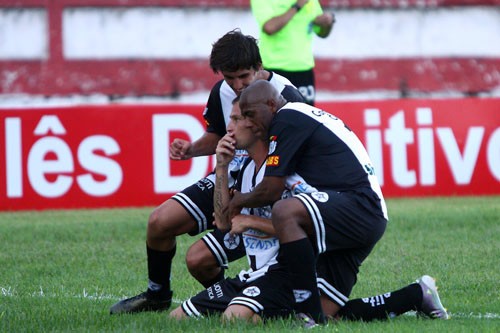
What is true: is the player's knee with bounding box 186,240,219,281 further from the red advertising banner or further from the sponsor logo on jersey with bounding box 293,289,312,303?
the red advertising banner

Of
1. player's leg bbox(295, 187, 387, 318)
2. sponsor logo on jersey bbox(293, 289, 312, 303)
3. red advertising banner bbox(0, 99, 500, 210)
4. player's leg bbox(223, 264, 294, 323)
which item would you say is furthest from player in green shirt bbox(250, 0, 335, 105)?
sponsor logo on jersey bbox(293, 289, 312, 303)

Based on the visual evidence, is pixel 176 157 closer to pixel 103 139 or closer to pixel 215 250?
pixel 215 250

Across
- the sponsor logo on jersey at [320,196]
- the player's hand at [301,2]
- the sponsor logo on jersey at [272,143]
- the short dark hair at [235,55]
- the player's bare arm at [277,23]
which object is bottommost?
the sponsor logo on jersey at [320,196]

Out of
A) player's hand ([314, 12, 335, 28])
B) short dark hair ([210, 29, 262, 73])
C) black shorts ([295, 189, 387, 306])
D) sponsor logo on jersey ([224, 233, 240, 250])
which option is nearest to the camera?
black shorts ([295, 189, 387, 306])

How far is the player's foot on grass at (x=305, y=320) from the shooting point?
19.6 feet

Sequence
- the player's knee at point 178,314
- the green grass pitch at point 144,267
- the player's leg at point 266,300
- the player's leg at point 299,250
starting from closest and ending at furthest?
the player's leg at point 299,250 → the player's leg at point 266,300 → the green grass pitch at point 144,267 → the player's knee at point 178,314

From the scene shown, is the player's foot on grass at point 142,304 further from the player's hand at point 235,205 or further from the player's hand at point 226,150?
the player's hand at point 226,150

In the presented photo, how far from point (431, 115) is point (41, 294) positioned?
6.76m

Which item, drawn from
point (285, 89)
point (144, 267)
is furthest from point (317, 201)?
point (144, 267)

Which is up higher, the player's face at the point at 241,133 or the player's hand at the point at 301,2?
the player's hand at the point at 301,2

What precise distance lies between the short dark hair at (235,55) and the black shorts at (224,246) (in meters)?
0.96

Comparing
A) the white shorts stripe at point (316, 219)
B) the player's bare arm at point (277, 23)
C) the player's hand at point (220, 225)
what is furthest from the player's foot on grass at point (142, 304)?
the player's bare arm at point (277, 23)

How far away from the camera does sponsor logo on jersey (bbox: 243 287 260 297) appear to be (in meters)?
6.27

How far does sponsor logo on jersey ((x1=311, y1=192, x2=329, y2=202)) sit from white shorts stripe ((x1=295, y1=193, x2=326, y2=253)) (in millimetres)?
34
